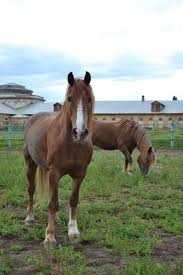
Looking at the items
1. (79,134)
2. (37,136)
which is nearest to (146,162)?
(37,136)

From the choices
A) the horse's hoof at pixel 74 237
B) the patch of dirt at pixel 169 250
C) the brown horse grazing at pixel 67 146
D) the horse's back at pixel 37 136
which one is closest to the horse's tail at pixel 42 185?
the brown horse grazing at pixel 67 146

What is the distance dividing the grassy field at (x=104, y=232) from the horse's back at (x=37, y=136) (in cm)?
91

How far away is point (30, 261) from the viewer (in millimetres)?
4133

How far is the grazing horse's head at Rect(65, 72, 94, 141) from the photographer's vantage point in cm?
423

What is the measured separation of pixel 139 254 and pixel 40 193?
1.86 metres

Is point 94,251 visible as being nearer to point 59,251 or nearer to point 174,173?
point 59,251

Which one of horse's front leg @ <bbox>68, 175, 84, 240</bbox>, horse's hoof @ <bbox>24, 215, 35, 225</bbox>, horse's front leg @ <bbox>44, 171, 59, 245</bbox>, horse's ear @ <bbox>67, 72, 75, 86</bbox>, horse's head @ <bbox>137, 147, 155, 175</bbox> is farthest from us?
horse's head @ <bbox>137, 147, 155, 175</bbox>

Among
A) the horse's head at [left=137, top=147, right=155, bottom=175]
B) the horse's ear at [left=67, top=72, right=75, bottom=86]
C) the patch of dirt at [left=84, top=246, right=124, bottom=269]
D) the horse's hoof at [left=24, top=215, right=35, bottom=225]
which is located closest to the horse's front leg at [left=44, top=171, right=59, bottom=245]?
the patch of dirt at [left=84, top=246, right=124, bottom=269]

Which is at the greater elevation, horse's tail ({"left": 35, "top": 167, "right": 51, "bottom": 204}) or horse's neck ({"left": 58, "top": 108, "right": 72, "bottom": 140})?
horse's neck ({"left": 58, "top": 108, "right": 72, "bottom": 140})

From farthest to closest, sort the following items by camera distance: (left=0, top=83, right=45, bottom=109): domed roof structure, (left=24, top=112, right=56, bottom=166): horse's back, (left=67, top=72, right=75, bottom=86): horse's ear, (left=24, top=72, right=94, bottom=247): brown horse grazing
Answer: (left=0, top=83, right=45, bottom=109): domed roof structure < (left=24, top=112, right=56, bottom=166): horse's back < (left=67, top=72, right=75, bottom=86): horse's ear < (left=24, top=72, right=94, bottom=247): brown horse grazing

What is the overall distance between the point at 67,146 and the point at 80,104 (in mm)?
664

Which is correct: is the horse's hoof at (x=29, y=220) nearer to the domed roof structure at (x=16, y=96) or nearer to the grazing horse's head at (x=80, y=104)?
the grazing horse's head at (x=80, y=104)

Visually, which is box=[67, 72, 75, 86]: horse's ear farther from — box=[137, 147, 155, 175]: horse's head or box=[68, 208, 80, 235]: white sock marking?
box=[137, 147, 155, 175]: horse's head

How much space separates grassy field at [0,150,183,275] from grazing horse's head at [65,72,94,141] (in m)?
1.24
